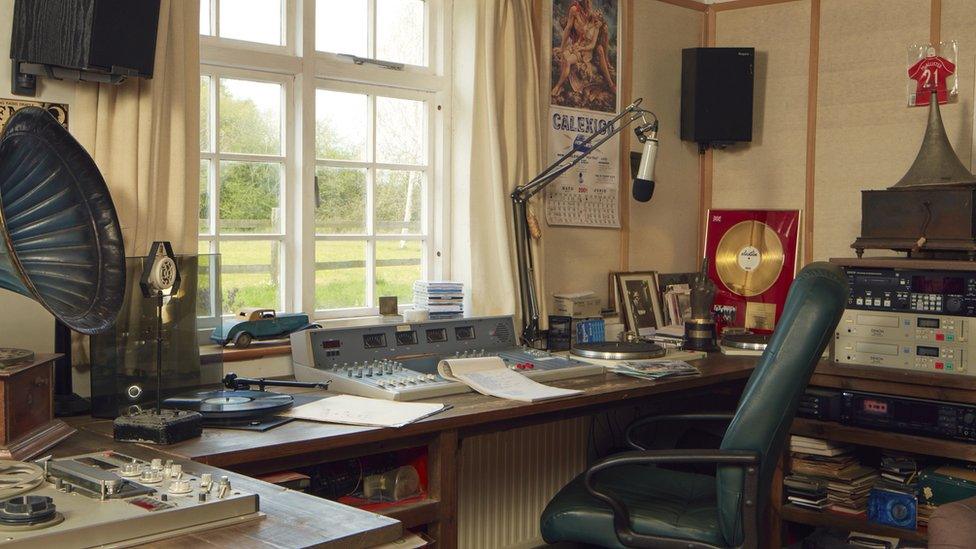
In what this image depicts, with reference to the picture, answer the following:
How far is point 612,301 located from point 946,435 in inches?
60.3

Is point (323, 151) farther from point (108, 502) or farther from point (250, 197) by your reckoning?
point (108, 502)

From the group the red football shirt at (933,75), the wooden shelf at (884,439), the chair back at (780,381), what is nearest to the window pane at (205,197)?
the chair back at (780,381)

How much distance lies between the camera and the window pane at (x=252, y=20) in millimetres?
3359

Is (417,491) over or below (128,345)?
below

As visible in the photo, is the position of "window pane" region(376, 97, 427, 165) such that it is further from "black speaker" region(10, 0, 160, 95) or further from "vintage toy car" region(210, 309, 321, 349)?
"black speaker" region(10, 0, 160, 95)

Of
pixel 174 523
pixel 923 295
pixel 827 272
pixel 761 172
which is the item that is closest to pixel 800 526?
pixel 923 295

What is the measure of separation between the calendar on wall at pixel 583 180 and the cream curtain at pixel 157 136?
1.66 m

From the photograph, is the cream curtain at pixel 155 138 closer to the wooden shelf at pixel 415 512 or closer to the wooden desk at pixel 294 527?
the wooden shelf at pixel 415 512

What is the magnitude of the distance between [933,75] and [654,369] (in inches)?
65.5

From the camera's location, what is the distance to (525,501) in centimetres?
397

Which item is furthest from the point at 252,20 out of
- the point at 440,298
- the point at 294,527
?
the point at 294,527

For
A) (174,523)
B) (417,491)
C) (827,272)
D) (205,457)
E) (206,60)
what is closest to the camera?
(174,523)

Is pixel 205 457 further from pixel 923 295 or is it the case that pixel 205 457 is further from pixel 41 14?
pixel 923 295

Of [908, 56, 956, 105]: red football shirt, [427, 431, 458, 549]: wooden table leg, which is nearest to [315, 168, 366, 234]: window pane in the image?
[427, 431, 458, 549]: wooden table leg
